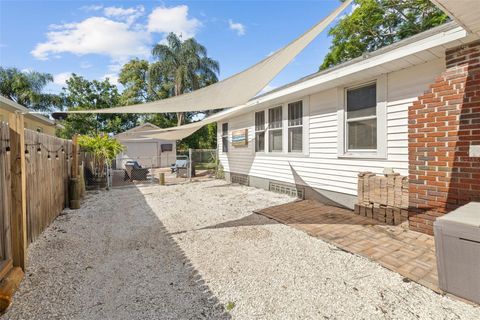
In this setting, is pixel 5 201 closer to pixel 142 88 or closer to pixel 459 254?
pixel 459 254

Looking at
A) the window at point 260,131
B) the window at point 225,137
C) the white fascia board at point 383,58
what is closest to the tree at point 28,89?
the window at point 225,137

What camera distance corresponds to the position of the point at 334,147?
222 inches

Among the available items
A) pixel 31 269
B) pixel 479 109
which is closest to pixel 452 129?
pixel 479 109

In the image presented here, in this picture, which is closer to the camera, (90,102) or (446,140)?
(446,140)

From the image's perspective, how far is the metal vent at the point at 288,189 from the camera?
6.72m

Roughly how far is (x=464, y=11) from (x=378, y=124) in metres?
2.31

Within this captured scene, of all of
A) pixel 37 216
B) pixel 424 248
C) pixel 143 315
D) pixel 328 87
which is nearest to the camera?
pixel 143 315

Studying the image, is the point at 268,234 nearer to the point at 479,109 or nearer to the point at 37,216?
the point at 479,109

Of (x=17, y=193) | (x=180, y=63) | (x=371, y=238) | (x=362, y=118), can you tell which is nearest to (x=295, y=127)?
(x=362, y=118)

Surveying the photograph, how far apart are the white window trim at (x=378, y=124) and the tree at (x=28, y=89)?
1041 inches

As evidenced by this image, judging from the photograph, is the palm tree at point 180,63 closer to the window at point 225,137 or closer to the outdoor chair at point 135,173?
the outdoor chair at point 135,173

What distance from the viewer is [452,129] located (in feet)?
11.2

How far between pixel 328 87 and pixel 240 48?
6822mm

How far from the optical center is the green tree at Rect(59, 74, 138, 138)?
22.0 m
